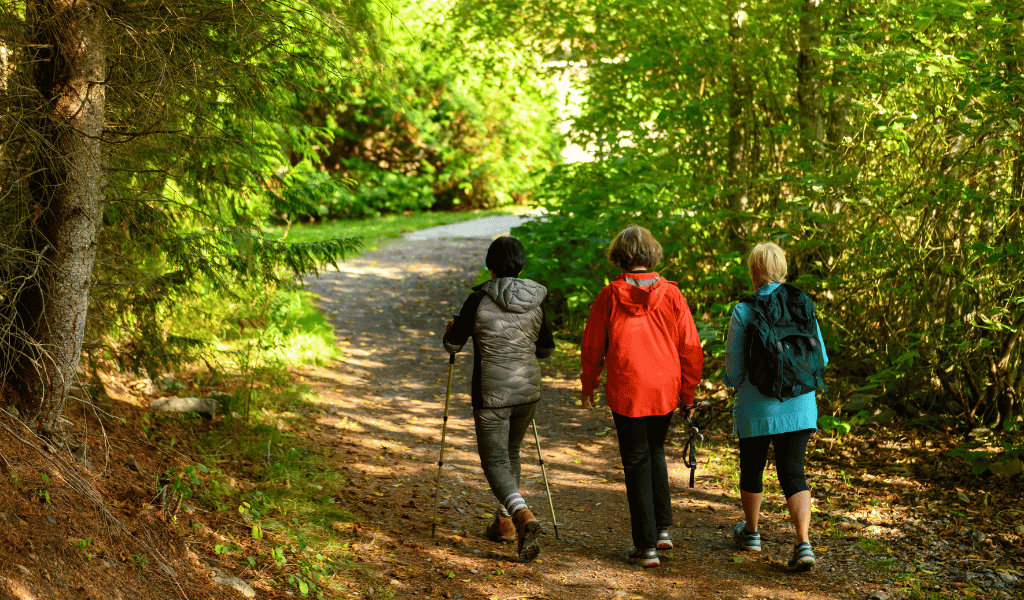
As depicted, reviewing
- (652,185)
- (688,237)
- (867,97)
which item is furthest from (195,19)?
(688,237)

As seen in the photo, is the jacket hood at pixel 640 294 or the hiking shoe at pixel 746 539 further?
the hiking shoe at pixel 746 539

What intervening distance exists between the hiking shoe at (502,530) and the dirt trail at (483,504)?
0.09m

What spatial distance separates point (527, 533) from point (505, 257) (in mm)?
1593

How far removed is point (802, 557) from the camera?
432cm

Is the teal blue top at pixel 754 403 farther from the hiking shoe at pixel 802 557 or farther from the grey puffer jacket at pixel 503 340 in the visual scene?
the grey puffer jacket at pixel 503 340

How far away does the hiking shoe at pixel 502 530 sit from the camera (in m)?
4.80

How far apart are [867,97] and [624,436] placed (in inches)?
146

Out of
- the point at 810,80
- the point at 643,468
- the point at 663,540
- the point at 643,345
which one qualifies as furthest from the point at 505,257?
the point at 810,80

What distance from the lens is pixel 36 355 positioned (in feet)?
12.6

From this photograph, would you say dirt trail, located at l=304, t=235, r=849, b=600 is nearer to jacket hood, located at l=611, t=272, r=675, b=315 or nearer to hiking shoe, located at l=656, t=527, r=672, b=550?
hiking shoe, located at l=656, t=527, r=672, b=550

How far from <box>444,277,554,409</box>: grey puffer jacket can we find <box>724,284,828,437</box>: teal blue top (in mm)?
1120

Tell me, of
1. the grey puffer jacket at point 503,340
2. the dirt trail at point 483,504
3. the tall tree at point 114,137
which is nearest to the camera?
the tall tree at point 114,137

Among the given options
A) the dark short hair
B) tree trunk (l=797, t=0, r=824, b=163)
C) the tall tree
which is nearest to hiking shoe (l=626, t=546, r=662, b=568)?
the dark short hair

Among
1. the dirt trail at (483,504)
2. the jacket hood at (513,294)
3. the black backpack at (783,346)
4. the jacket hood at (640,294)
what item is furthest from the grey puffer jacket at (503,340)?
the black backpack at (783,346)
